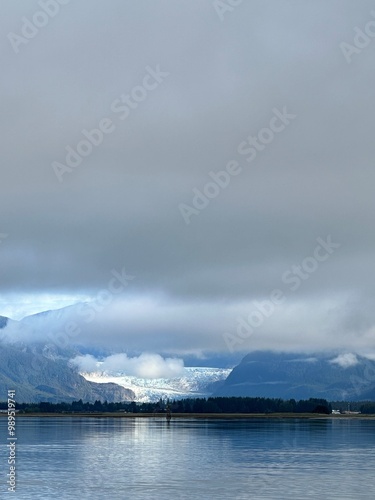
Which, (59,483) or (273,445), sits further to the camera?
(273,445)

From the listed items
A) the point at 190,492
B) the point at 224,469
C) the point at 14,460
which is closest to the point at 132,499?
the point at 190,492

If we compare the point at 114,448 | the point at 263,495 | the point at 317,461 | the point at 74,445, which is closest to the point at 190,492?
the point at 263,495

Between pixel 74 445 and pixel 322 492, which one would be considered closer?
pixel 322 492

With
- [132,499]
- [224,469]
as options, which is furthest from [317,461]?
[132,499]

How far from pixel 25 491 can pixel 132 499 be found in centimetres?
1368

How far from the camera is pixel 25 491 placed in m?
101

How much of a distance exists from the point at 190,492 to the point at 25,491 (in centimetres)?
1879

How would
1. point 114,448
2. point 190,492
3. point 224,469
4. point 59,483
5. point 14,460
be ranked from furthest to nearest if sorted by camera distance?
point 114,448 → point 14,460 → point 224,469 → point 59,483 → point 190,492

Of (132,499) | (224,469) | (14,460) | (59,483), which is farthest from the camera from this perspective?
(14,460)

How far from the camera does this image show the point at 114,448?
183000mm

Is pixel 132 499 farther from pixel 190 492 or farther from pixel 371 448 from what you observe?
pixel 371 448

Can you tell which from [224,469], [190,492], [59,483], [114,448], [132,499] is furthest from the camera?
[114,448]

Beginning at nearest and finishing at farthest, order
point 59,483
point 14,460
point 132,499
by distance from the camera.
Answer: point 132,499 → point 59,483 → point 14,460

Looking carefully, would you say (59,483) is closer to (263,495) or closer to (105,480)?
(105,480)
